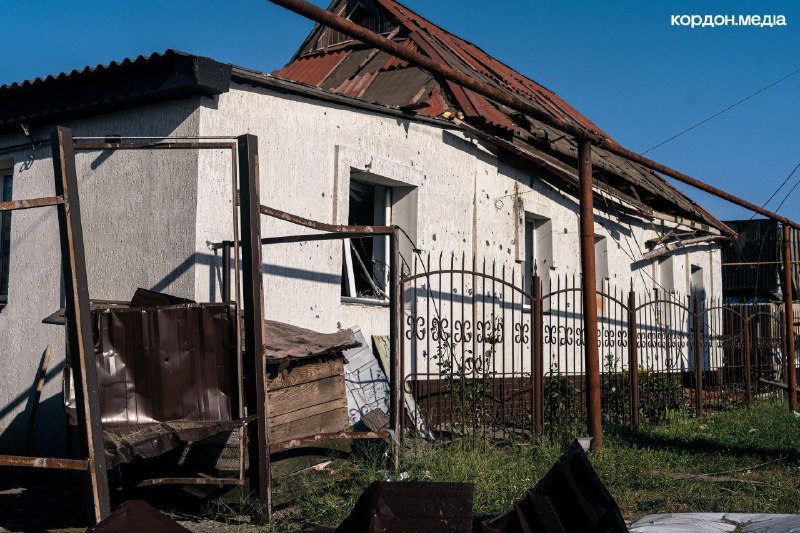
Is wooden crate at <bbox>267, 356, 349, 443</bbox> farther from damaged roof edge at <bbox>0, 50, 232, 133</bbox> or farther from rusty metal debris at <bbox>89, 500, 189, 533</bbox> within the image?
damaged roof edge at <bbox>0, 50, 232, 133</bbox>

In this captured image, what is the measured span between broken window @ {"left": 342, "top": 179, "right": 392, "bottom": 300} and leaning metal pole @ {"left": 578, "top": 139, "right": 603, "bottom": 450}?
2.18 metres

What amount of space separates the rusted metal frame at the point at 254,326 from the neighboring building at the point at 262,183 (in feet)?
5.45

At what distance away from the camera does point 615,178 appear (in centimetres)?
1233

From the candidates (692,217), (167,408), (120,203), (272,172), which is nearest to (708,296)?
(692,217)

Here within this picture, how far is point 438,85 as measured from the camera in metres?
9.67

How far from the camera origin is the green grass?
517cm

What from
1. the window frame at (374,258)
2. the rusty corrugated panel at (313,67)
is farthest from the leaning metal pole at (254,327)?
the rusty corrugated panel at (313,67)

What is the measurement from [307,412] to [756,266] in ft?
77.7

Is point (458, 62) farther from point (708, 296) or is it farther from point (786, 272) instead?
point (708, 296)

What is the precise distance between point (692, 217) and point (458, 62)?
19.0 feet

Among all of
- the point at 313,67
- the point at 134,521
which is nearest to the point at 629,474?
the point at 134,521

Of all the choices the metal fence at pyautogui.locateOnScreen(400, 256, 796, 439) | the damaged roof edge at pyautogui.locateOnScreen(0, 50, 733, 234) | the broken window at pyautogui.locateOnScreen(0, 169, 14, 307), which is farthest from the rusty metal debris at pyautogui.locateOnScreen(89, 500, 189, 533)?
the broken window at pyautogui.locateOnScreen(0, 169, 14, 307)

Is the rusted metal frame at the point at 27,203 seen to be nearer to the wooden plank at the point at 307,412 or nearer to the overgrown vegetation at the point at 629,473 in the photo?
the wooden plank at the point at 307,412

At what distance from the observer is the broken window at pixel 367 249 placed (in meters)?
8.07
